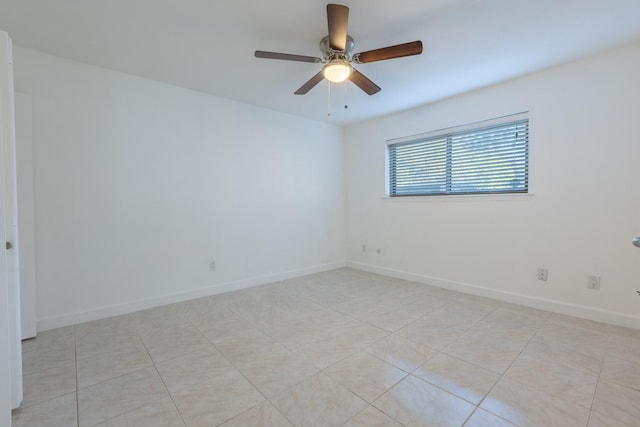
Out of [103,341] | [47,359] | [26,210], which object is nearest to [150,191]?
[26,210]

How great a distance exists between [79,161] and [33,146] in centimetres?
31

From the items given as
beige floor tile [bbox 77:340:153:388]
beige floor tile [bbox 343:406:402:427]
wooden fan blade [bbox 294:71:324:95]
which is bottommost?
beige floor tile [bbox 77:340:153:388]

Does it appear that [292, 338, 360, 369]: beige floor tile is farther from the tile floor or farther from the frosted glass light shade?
the frosted glass light shade

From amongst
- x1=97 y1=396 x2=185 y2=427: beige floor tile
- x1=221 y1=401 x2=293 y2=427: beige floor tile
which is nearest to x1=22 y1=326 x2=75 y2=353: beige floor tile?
x1=97 y1=396 x2=185 y2=427: beige floor tile

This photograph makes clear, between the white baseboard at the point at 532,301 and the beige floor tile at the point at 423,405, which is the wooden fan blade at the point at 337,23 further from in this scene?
the white baseboard at the point at 532,301

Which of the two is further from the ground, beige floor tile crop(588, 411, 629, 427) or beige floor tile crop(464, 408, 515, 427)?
beige floor tile crop(588, 411, 629, 427)

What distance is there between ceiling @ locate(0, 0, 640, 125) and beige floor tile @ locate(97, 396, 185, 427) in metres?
2.45

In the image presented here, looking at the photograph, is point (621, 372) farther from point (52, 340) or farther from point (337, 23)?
point (52, 340)

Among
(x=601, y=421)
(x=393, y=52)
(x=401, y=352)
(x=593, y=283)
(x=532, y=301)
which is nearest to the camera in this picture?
(x=601, y=421)

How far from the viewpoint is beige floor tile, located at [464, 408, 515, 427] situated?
53.0 inches

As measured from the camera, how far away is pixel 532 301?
9.30 feet

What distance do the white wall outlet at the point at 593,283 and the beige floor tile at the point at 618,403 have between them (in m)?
1.21

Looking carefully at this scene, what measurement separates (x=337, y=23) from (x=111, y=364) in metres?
2.70

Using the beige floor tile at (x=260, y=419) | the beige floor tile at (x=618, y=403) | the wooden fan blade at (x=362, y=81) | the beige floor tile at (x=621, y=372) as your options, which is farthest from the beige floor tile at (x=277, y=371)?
the wooden fan blade at (x=362, y=81)
